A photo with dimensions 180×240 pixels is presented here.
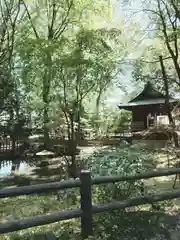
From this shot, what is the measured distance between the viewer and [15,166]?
46.2 ft

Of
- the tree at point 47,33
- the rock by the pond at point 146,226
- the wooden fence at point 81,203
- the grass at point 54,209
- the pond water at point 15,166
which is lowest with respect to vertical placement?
the pond water at point 15,166

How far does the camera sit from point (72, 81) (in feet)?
39.4

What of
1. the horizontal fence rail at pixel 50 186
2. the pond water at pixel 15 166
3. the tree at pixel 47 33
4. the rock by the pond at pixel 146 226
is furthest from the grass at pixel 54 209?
the tree at pixel 47 33

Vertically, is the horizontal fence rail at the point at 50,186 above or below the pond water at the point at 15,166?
above

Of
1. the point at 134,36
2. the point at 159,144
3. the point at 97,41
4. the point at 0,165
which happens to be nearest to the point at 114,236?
the point at 97,41

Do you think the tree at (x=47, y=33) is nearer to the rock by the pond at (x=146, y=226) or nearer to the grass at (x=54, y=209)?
the grass at (x=54, y=209)

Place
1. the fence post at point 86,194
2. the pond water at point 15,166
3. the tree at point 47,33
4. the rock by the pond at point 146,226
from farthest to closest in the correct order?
the pond water at point 15,166 → the tree at point 47,33 → the rock by the pond at point 146,226 → the fence post at point 86,194

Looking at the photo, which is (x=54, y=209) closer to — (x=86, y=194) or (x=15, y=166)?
(x=86, y=194)

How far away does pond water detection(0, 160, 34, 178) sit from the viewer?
1275 centimetres

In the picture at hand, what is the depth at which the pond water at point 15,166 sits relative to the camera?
1275 centimetres

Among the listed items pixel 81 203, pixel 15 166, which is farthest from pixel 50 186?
pixel 15 166

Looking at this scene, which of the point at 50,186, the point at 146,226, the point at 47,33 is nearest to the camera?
the point at 50,186

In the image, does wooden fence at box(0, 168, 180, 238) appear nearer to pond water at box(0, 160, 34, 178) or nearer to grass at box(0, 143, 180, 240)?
grass at box(0, 143, 180, 240)

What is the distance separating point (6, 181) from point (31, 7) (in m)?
11.1
